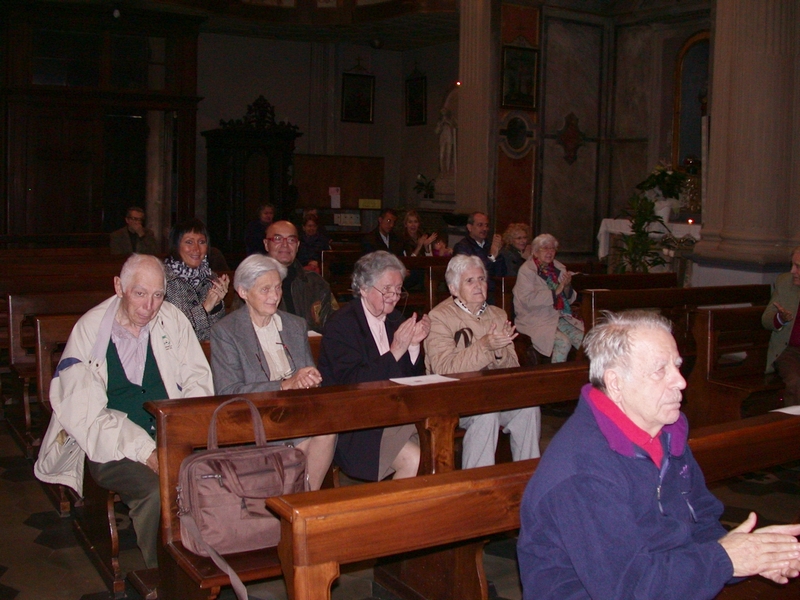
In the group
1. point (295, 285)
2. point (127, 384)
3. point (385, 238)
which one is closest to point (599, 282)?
point (385, 238)

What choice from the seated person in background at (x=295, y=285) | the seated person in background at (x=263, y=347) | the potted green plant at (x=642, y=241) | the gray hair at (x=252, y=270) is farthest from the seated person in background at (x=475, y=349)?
the potted green plant at (x=642, y=241)

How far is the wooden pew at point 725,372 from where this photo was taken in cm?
512

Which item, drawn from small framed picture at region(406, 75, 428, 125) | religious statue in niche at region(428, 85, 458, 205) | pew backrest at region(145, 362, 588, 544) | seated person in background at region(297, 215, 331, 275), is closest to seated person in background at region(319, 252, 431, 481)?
pew backrest at region(145, 362, 588, 544)

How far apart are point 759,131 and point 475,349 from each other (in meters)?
4.75

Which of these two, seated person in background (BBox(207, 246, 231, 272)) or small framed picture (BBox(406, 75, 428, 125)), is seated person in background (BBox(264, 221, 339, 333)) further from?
small framed picture (BBox(406, 75, 428, 125))

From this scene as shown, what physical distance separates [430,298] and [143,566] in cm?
344

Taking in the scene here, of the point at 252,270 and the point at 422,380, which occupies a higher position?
the point at 252,270

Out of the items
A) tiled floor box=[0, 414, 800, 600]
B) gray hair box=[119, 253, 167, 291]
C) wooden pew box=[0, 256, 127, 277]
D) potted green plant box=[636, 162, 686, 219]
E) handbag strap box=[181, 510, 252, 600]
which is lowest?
tiled floor box=[0, 414, 800, 600]

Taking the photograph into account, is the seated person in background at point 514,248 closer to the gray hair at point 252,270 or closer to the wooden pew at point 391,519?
the gray hair at point 252,270

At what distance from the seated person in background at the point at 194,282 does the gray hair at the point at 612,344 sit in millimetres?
2797

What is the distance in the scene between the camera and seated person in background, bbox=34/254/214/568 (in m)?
3.23

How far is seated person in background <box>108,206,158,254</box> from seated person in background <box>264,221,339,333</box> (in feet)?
15.4

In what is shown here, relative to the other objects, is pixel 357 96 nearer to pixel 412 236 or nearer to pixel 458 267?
pixel 412 236

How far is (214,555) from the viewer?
2.58 meters
